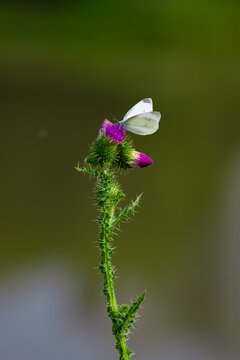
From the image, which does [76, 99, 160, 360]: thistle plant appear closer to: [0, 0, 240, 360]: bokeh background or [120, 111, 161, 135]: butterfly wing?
[120, 111, 161, 135]: butterfly wing

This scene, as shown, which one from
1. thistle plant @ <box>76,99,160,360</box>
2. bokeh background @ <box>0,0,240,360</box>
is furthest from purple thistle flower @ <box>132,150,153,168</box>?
bokeh background @ <box>0,0,240,360</box>

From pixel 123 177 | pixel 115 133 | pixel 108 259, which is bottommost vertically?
pixel 108 259

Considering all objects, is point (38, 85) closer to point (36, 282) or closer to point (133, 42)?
point (133, 42)

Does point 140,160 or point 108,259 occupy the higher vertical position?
point 140,160

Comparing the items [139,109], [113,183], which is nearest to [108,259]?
[113,183]

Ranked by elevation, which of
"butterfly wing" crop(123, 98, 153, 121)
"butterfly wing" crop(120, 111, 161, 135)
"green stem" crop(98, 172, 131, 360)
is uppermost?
"butterfly wing" crop(123, 98, 153, 121)

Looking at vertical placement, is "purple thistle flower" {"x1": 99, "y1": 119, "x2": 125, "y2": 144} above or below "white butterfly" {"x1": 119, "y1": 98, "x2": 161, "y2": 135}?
below

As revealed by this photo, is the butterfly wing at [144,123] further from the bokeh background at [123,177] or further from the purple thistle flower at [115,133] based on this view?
the bokeh background at [123,177]

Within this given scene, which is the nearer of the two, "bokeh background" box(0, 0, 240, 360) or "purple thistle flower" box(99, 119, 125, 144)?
"purple thistle flower" box(99, 119, 125, 144)

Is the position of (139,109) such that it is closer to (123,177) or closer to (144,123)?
(144,123)
